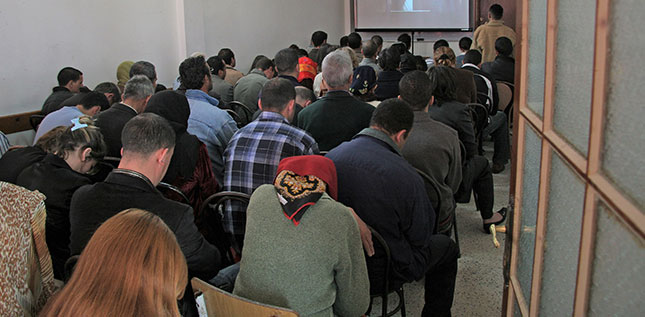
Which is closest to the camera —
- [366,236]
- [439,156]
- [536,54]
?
[536,54]

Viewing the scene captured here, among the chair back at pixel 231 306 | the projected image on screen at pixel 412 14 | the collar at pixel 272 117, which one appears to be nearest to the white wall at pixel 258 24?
the projected image on screen at pixel 412 14

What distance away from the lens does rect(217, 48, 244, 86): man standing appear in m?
5.88

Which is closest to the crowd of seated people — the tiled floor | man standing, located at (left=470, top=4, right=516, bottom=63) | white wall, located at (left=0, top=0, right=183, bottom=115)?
the tiled floor

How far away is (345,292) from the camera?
172 cm

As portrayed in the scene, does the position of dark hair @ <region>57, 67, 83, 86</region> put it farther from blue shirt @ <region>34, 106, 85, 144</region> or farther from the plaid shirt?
the plaid shirt

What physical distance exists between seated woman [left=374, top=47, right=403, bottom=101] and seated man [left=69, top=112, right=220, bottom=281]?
2869 mm

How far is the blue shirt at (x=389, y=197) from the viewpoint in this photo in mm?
2055

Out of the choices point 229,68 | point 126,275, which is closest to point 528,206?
point 126,275

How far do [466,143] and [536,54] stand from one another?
2.40 meters

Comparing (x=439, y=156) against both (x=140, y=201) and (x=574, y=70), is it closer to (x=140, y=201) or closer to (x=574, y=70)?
(x=140, y=201)

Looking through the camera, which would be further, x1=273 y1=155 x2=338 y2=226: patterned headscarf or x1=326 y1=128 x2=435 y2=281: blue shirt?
x1=326 y1=128 x2=435 y2=281: blue shirt

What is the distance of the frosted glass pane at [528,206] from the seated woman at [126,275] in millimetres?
769

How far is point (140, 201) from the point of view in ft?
5.98

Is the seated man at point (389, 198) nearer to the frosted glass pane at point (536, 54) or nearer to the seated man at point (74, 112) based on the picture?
the frosted glass pane at point (536, 54)
